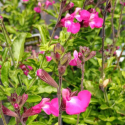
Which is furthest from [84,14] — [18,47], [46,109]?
[46,109]

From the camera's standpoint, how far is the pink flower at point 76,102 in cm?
32

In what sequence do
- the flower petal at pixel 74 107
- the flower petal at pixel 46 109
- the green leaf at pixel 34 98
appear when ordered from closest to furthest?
the flower petal at pixel 74 107, the flower petal at pixel 46 109, the green leaf at pixel 34 98

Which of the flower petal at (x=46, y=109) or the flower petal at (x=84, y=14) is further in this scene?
the flower petal at (x=84, y=14)

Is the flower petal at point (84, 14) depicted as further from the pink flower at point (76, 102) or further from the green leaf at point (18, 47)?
the pink flower at point (76, 102)

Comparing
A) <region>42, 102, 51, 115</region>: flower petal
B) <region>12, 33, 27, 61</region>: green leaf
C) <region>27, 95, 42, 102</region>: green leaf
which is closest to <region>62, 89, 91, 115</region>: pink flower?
<region>42, 102, 51, 115</region>: flower petal

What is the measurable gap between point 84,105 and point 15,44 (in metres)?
0.52

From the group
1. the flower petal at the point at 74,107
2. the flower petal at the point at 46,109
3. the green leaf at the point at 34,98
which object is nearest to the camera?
the flower petal at the point at 74,107

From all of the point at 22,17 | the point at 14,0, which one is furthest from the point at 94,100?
the point at 14,0

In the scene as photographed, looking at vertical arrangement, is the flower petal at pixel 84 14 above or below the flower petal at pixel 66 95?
above

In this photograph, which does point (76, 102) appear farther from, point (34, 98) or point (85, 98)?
point (34, 98)

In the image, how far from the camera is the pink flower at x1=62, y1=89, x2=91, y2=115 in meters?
0.32

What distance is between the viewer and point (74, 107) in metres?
0.33

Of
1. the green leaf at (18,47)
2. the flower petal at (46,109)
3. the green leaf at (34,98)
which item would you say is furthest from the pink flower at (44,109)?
the green leaf at (18,47)

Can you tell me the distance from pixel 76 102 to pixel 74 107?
0.06 feet
